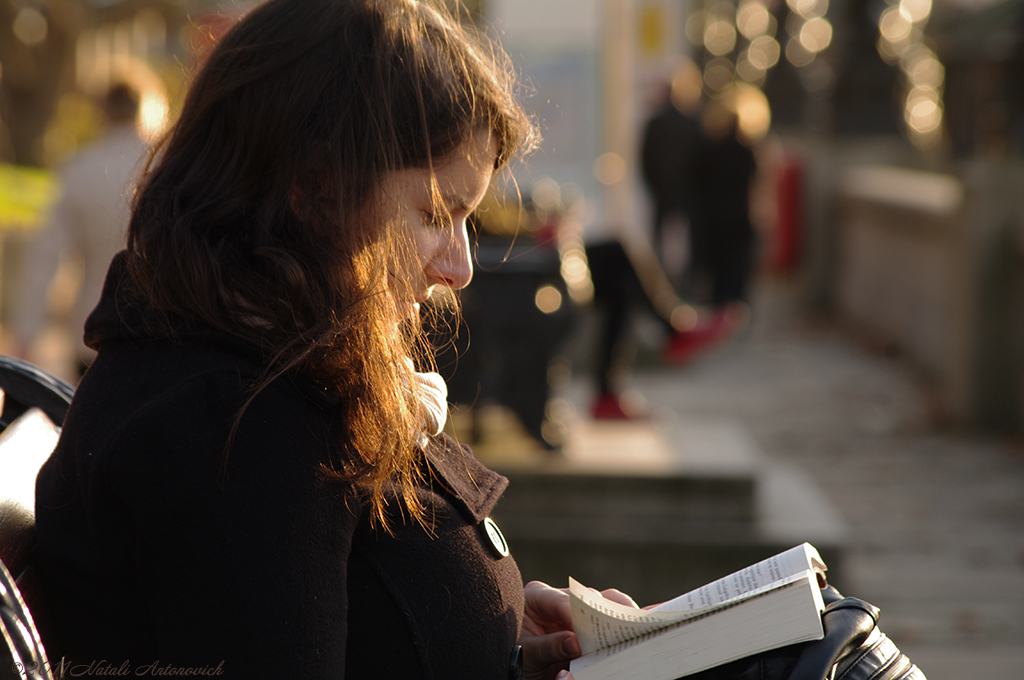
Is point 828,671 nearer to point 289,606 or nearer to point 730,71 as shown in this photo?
point 289,606

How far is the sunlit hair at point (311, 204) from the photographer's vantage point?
4.06 feet

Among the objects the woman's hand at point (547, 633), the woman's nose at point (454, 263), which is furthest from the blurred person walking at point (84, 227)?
the woman's nose at point (454, 263)

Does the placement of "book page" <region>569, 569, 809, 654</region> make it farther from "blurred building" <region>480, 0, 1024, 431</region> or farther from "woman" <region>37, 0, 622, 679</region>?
"blurred building" <region>480, 0, 1024, 431</region>

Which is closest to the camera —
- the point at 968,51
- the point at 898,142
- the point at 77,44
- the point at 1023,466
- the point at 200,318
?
the point at 200,318

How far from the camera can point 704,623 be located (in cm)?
143

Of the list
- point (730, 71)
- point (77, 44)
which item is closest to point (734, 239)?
point (77, 44)

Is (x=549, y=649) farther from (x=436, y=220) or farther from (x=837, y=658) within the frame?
(x=436, y=220)

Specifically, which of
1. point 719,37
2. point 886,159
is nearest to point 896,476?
point 886,159

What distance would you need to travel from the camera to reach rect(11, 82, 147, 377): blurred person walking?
13.7ft

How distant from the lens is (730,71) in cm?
3653

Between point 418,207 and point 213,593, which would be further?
point 418,207

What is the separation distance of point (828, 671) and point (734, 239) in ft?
32.2

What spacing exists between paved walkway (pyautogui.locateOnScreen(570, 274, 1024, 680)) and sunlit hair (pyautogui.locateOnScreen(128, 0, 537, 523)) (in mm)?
3244

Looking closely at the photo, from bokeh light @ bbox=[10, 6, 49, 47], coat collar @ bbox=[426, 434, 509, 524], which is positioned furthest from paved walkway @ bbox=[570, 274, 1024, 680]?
bokeh light @ bbox=[10, 6, 49, 47]
